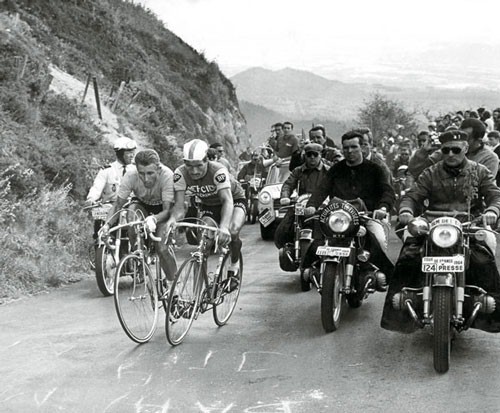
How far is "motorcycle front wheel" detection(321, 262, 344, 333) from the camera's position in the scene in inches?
335

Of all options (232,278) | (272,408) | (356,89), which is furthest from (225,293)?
(356,89)

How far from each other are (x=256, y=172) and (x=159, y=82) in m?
14.2

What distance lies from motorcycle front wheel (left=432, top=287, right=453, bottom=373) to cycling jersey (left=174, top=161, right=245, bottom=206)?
2.69 metres

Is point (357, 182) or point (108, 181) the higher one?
point (357, 182)

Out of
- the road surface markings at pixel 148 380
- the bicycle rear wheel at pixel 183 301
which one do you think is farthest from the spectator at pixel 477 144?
the road surface markings at pixel 148 380

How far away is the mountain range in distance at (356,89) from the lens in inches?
5507

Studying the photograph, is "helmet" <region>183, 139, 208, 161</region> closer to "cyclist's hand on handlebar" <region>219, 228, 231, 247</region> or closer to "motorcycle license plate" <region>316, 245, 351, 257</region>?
"cyclist's hand on handlebar" <region>219, 228, 231, 247</region>

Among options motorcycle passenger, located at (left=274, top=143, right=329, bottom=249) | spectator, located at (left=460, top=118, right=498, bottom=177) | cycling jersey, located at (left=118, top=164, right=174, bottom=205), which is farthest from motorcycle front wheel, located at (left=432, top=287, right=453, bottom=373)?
motorcycle passenger, located at (left=274, top=143, right=329, bottom=249)

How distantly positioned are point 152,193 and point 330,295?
2.80 metres

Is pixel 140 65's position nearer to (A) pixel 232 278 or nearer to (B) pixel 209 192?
(B) pixel 209 192

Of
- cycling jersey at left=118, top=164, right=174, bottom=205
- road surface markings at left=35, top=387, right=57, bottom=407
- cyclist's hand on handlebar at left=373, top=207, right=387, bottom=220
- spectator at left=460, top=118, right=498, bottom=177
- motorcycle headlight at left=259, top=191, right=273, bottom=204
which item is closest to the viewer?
road surface markings at left=35, top=387, right=57, bottom=407

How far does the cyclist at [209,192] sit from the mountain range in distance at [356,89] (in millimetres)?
120506

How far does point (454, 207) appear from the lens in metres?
8.23

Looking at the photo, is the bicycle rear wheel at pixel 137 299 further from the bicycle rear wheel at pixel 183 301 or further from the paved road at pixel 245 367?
the bicycle rear wheel at pixel 183 301
